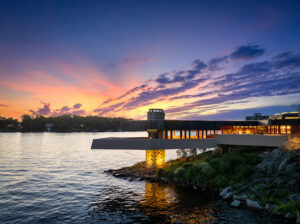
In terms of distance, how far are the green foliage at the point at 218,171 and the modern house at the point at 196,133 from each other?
3.89 m

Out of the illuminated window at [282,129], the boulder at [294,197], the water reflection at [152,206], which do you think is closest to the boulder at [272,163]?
the boulder at [294,197]

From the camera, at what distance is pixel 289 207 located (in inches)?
Result: 923

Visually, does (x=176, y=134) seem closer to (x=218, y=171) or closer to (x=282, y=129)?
(x=218, y=171)

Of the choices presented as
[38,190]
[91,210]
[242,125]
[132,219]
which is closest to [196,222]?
[132,219]

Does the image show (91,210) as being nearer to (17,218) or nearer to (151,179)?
(17,218)

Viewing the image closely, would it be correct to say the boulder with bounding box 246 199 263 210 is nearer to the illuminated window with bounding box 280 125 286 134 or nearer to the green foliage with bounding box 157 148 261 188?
the green foliage with bounding box 157 148 261 188

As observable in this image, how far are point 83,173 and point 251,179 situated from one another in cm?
3217

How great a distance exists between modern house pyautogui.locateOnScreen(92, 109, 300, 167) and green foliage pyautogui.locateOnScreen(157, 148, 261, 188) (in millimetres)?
3892

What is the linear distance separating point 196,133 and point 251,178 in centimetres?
1836

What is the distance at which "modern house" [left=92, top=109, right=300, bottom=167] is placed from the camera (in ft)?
133

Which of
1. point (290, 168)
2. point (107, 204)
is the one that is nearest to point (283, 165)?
point (290, 168)

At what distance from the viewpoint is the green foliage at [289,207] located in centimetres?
2294

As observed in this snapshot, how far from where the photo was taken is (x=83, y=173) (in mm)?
49094

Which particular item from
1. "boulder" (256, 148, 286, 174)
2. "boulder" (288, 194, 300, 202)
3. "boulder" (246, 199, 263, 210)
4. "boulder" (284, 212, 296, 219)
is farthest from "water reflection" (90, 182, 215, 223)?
"boulder" (256, 148, 286, 174)
